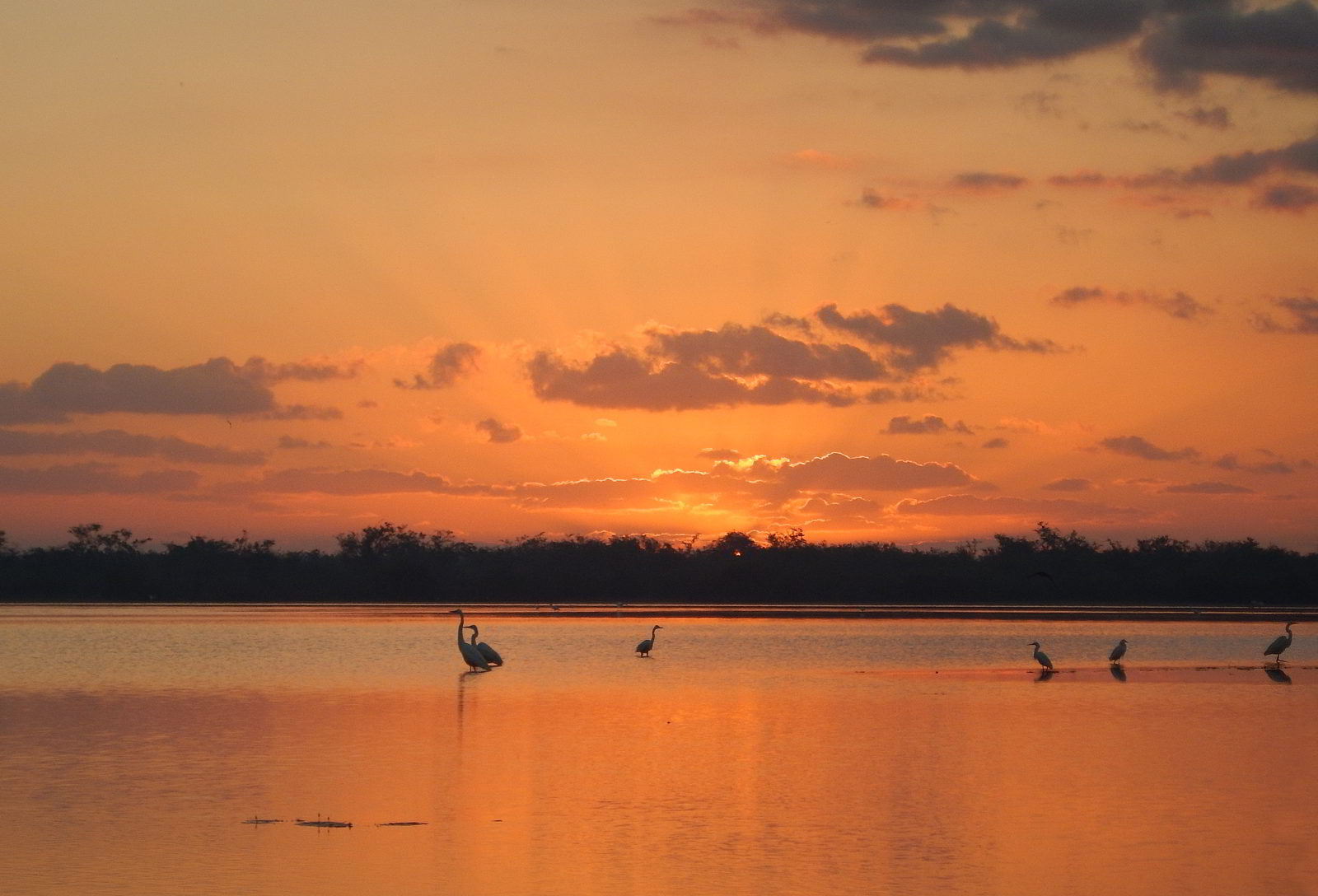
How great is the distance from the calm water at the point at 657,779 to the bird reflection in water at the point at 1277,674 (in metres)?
0.23

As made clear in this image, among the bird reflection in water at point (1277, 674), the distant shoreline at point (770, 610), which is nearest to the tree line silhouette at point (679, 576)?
the distant shoreline at point (770, 610)

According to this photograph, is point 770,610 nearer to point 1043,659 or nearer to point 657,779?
point 1043,659

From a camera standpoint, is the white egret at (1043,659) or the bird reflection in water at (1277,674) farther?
the white egret at (1043,659)

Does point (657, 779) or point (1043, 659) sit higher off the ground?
point (1043, 659)

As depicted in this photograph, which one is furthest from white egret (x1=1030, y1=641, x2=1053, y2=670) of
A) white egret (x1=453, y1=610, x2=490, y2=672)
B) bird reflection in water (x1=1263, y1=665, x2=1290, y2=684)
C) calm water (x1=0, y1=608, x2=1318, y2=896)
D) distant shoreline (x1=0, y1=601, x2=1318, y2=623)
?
distant shoreline (x1=0, y1=601, x2=1318, y2=623)

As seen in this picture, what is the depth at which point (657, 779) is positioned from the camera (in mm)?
13820

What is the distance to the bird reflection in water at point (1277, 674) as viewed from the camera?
82.3ft

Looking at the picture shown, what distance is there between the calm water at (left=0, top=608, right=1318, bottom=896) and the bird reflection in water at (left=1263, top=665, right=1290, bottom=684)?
0.23m

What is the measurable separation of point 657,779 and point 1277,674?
53.8 ft

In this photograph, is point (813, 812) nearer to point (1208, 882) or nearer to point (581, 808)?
point (581, 808)

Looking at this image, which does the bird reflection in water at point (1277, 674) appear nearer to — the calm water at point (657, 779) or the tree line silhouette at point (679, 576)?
the calm water at point (657, 779)

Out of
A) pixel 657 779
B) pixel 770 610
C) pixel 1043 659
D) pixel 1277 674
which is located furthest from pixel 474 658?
pixel 770 610

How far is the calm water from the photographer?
1002cm

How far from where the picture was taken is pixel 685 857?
34.0ft
